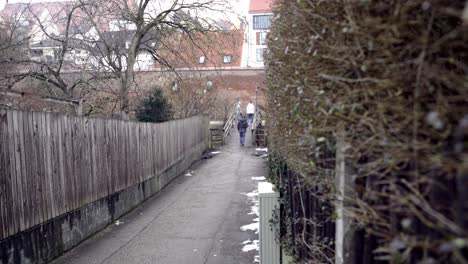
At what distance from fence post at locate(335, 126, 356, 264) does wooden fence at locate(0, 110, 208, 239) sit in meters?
4.28

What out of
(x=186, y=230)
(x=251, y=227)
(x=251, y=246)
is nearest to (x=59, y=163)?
(x=186, y=230)

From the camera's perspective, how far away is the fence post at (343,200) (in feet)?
6.54

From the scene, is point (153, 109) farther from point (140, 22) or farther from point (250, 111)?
point (250, 111)

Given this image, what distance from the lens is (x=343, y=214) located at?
2.11 meters

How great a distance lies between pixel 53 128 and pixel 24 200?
4.38 ft

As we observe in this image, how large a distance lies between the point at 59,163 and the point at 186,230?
100 inches

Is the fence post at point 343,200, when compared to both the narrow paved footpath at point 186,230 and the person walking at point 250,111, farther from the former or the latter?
the person walking at point 250,111

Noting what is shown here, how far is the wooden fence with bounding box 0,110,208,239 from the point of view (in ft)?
17.0

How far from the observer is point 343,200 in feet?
6.72

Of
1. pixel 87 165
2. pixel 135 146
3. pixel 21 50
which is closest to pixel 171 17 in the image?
pixel 21 50

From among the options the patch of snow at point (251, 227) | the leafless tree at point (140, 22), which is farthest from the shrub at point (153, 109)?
the patch of snow at point (251, 227)

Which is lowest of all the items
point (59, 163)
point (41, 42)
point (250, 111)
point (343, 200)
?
point (59, 163)

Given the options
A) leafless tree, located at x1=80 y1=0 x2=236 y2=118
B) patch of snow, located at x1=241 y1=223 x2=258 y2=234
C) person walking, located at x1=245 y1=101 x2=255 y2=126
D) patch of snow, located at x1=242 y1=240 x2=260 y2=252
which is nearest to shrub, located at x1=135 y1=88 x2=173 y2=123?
leafless tree, located at x1=80 y1=0 x2=236 y2=118

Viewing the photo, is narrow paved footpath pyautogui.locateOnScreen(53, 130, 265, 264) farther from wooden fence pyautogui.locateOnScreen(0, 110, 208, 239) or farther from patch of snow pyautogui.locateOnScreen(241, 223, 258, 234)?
wooden fence pyautogui.locateOnScreen(0, 110, 208, 239)
